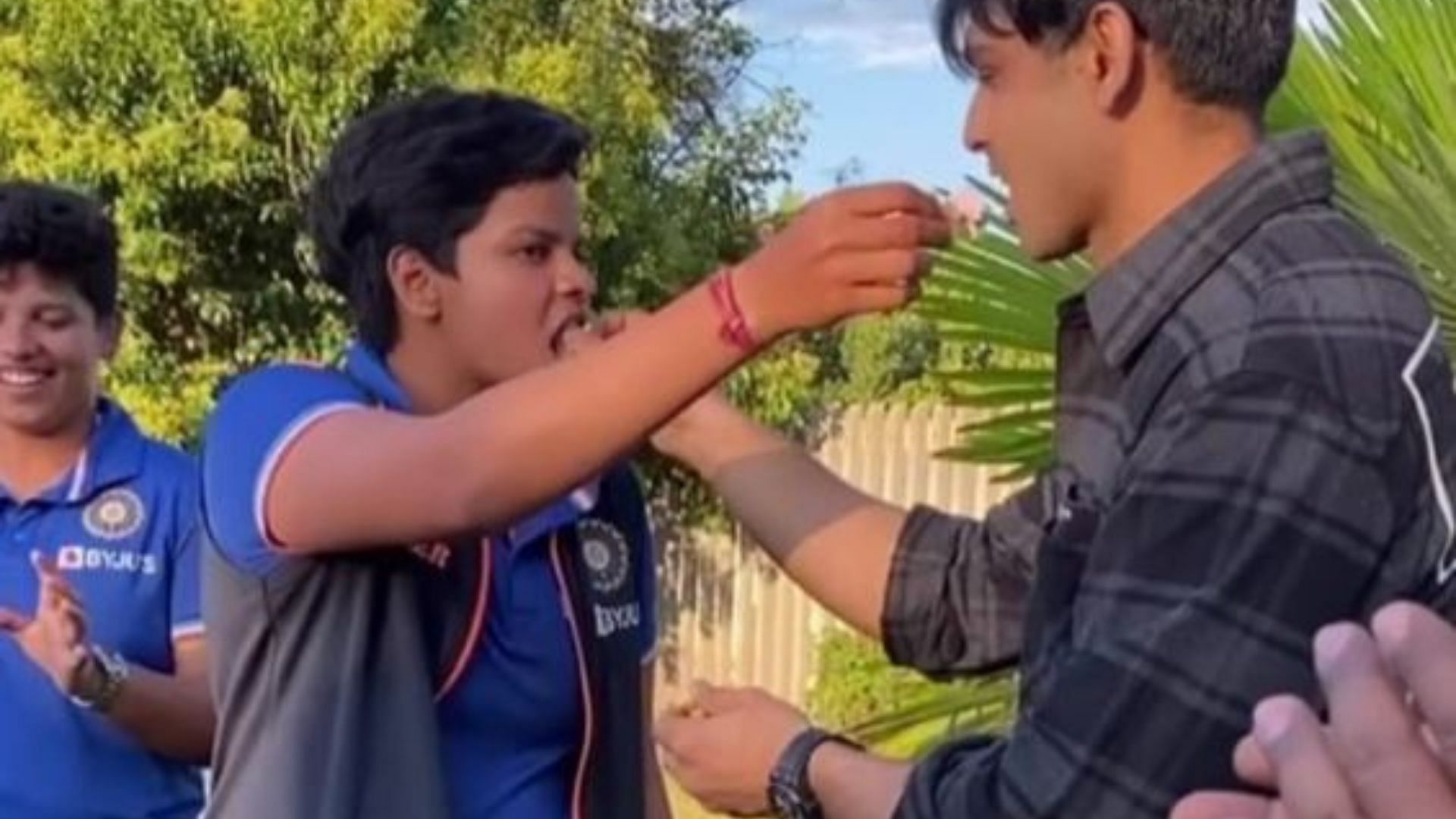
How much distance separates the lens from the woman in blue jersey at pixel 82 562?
401 centimetres

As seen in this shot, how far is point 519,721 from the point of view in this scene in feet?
9.71

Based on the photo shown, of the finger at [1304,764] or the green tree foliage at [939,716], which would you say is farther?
the green tree foliage at [939,716]

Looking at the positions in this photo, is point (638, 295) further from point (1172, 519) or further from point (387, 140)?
point (1172, 519)

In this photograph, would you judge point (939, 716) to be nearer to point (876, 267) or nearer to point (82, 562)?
point (82, 562)

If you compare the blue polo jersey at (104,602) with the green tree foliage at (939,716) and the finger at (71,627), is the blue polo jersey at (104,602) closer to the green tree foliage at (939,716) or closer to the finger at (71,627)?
the finger at (71,627)

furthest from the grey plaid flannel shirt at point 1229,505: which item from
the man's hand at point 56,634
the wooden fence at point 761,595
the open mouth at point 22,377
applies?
the wooden fence at point 761,595

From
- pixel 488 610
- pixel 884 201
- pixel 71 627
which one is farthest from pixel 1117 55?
pixel 71 627

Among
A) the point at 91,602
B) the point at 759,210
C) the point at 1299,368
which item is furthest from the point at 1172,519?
the point at 759,210

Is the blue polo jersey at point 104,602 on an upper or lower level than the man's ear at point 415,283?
lower

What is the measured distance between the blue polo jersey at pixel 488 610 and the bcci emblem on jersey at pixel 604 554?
34mm

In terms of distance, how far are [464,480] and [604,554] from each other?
549 mm

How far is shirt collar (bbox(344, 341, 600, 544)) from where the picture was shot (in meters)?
2.93

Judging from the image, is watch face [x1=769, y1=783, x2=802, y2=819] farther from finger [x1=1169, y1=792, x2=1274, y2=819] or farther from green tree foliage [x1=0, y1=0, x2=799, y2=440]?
green tree foliage [x1=0, y1=0, x2=799, y2=440]

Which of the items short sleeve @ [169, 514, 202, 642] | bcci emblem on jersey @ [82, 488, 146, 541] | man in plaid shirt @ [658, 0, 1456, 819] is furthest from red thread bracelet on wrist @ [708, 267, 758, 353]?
bcci emblem on jersey @ [82, 488, 146, 541]
